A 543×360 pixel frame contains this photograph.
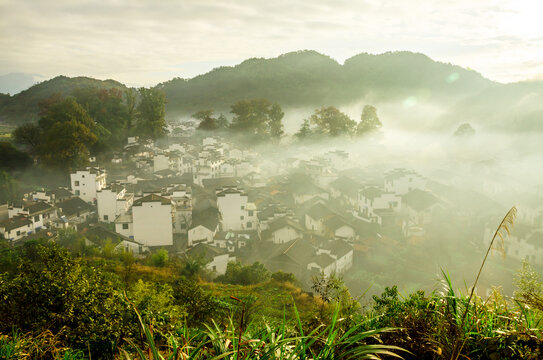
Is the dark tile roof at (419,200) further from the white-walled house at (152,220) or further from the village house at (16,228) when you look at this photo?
the village house at (16,228)

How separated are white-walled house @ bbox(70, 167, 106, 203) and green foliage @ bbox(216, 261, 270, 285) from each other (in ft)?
52.7

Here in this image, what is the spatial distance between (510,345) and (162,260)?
14.4 metres

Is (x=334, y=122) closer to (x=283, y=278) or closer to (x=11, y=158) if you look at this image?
(x=283, y=278)

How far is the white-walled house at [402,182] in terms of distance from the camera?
94.8ft

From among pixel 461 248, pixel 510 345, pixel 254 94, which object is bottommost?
pixel 461 248

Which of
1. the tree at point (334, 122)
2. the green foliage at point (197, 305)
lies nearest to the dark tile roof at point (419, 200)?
the tree at point (334, 122)

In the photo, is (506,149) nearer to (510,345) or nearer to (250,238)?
(250,238)

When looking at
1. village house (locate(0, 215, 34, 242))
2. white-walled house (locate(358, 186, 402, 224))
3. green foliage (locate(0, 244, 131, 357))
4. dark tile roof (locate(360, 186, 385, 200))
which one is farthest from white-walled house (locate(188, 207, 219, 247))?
green foliage (locate(0, 244, 131, 357))

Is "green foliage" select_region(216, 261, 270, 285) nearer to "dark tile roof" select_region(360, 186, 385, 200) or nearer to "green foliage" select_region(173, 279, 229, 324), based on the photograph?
"green foliage" select_region(173, 279, 229, 324)

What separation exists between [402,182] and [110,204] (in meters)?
22.8

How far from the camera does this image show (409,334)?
3.16 m

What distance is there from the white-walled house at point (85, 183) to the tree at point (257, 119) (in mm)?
24735

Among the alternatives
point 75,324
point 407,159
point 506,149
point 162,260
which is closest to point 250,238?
point 162,260

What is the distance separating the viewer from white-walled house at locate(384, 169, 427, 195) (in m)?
28.9
